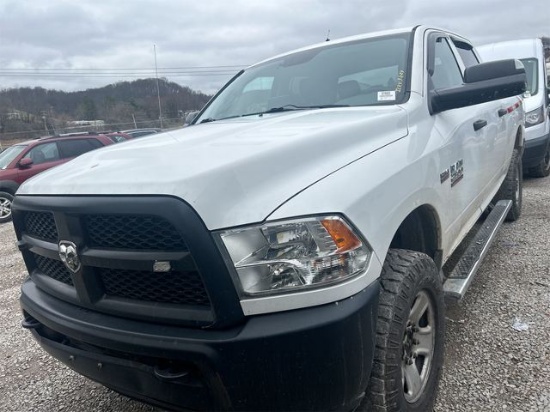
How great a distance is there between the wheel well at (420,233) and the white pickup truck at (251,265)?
12 millimetres

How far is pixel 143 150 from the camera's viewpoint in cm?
203

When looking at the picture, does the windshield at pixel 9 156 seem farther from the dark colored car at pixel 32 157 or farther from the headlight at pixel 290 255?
the headlight at pixel 290 255

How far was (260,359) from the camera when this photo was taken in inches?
57.3

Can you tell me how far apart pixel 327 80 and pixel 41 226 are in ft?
6.14

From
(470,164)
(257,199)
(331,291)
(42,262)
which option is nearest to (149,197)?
(257,199)

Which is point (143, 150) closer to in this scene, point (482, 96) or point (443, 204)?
point (443, 204)

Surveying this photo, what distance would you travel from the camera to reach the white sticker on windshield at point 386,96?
253cm

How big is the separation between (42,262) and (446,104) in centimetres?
224

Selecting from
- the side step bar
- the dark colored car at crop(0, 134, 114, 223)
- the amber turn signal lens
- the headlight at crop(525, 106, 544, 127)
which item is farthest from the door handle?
the dark colored car at crop(0, 134, 114, 223)

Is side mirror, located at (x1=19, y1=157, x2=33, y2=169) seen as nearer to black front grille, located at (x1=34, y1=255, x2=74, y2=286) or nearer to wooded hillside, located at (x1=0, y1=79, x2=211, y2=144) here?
black front grille, located at (x1=34, y1=255, x2=74, y2=286)

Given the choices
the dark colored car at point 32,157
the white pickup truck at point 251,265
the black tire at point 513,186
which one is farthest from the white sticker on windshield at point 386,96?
the dark colored car at point 32,157

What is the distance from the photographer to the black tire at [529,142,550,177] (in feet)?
24.5

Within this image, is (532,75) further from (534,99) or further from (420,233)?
(420,233)

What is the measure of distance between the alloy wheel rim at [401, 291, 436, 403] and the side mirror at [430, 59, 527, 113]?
43.1 inches
